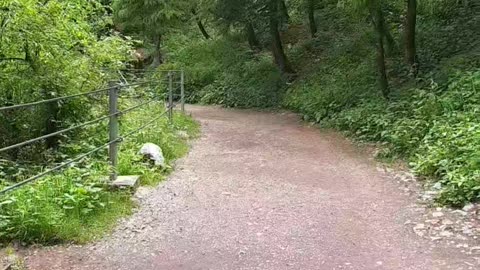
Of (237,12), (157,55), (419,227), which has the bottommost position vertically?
(419,227)

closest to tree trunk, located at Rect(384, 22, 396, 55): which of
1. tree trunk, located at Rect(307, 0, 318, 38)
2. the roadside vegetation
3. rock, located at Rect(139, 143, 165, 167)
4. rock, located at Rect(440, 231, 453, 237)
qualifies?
tree trunk, located at Rect(307, 0, 318, 38)

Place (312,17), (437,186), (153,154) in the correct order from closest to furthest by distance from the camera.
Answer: (437,186) < (153,154) < (312,17)

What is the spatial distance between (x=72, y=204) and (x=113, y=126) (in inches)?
46.8

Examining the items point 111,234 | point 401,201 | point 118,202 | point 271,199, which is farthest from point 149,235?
point 401,201

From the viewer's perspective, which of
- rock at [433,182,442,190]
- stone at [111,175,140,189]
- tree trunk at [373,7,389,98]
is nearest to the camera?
stone at [111,175,140,189]

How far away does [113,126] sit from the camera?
5.77m

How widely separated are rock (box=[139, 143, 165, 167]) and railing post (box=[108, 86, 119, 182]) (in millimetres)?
1114

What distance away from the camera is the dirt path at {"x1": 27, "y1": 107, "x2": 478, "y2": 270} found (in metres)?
4.08

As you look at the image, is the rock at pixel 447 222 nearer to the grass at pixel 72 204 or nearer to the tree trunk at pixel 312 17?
the grass at pixel 72 204

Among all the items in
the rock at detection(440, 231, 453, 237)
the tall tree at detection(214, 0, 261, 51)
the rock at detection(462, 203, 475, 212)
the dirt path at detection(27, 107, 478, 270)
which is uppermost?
the tall tree at detection(214, 0, 261, 51)

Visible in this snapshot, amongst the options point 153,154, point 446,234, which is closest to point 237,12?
point 153,154

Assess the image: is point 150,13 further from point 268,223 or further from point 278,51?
point 268,223

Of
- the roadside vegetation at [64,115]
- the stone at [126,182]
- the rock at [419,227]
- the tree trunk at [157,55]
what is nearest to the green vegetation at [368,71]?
the rock at [419,227]

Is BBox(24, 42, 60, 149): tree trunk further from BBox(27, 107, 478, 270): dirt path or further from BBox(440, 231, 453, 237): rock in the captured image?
BBox(440, 231, 453, 237): rock
